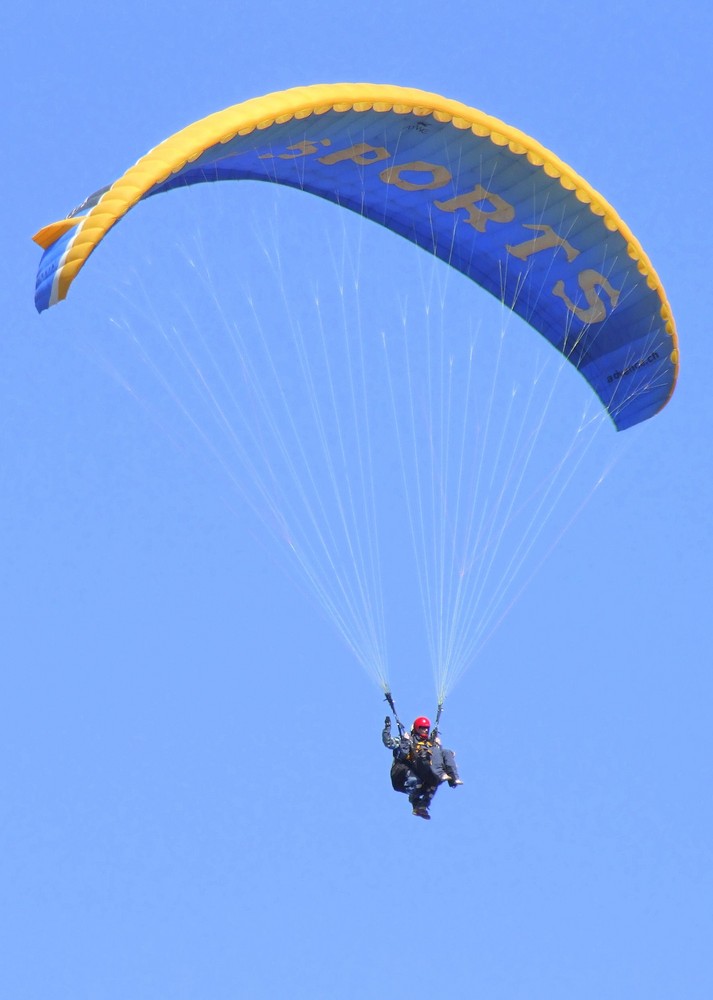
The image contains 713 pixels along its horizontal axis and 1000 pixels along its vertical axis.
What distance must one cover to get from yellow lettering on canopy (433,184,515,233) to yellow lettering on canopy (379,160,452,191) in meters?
0.28

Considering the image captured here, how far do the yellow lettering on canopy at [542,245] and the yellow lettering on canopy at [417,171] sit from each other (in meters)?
0.97

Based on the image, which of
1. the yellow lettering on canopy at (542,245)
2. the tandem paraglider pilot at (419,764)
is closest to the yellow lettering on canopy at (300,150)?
the yellow lettering on canopy at (542,245)

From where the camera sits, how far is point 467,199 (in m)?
25.1

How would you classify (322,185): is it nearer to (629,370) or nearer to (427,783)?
(629,370)

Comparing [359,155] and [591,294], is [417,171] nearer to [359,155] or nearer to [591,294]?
[359,155]

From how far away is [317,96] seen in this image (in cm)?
2283

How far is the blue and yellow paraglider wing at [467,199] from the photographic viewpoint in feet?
73.9

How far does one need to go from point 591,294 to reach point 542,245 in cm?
81

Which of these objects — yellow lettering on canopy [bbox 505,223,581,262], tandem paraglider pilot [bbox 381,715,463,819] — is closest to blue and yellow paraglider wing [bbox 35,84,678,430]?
yellow lettering on canopy [bbox 505,223,581,262]

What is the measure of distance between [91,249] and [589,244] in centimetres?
591

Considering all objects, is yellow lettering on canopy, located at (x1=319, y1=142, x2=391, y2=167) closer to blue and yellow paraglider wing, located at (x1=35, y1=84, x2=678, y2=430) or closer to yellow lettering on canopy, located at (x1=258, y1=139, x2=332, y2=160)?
blue and yellow paraglider wing, located at (x1=35, y1=84, x2=678, y2=430)

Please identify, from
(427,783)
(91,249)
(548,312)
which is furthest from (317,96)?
(427,783)

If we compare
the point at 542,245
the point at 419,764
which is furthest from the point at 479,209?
the point at 419,764

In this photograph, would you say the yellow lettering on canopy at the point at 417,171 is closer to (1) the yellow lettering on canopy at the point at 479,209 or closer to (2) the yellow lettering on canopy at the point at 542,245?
(1) the yellow lettering on canopy at the point at 479,209
